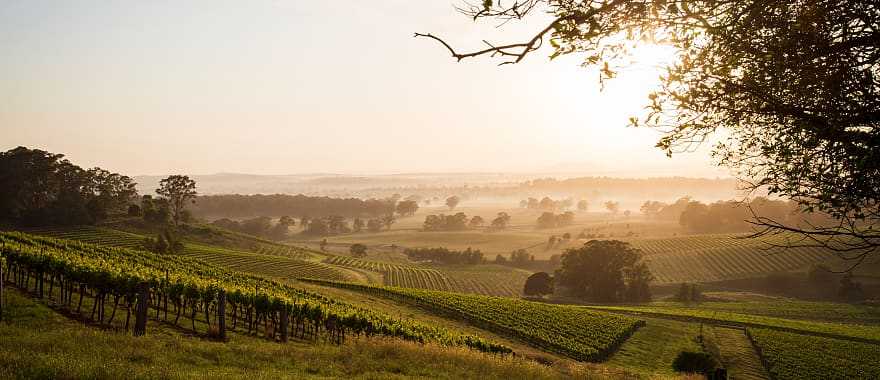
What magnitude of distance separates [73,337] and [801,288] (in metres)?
116

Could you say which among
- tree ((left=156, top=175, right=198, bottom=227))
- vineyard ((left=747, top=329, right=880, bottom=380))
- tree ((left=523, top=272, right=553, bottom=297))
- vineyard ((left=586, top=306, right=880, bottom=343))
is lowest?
tree ((left=523, top=272, right=553, bottom=297))

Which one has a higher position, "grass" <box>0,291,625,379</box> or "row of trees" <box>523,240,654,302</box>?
"grass" <box>0,291,625,379</box>

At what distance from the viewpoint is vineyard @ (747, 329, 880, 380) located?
3650 cm

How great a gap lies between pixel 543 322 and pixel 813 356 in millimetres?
22301

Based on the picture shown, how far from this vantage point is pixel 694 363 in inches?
1447

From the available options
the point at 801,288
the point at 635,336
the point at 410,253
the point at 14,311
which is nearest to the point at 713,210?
the point at 801,288

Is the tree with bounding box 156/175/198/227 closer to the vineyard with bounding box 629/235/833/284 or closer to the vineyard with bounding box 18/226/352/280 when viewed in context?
the vineyard with bounding box 18/226/352/280

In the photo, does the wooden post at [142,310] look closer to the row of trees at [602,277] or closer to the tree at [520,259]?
the row of trees at [602,277]

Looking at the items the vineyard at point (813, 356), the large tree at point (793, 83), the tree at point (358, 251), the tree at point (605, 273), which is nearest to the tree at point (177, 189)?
the tree at point (358, 251)

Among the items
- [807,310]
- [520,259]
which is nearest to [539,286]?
[807,310]

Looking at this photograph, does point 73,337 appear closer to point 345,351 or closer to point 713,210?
point 345,351

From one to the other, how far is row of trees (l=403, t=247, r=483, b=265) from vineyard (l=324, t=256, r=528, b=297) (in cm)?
851

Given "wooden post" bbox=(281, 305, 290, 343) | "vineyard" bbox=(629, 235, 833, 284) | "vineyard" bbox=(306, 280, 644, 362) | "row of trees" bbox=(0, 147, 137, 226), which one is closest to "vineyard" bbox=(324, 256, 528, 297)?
"vineyard" bbox=(629, 235, 833, 284)

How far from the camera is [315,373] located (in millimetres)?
14422
